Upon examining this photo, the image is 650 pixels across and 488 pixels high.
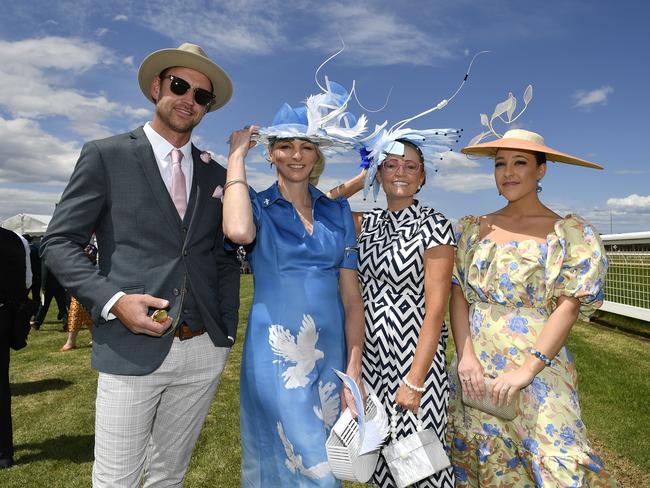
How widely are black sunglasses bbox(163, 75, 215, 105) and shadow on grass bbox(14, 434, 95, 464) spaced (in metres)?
4.10

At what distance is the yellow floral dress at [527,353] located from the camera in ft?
8.71

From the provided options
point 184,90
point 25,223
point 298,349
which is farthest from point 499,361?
point 25,223

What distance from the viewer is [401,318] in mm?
2840

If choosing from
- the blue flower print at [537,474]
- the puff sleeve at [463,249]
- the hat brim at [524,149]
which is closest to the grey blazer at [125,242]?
the puff sleeve at [463,249]

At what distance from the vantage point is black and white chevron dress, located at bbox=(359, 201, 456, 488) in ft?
9.25

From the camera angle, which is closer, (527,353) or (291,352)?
(291,352)

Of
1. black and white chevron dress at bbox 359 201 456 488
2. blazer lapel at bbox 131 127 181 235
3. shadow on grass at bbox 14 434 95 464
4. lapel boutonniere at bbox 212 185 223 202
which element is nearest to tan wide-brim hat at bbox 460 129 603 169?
Answer: black and white chevron dress at bbox 359 201 456 488

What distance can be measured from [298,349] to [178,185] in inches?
44.1

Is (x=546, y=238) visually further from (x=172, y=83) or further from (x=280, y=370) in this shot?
(x=172, y=83)

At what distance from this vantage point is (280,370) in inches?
104

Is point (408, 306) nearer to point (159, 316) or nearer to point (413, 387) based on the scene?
point (413, 387)

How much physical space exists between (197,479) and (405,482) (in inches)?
105

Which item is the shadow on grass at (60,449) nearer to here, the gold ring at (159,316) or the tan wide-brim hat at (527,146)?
the gold ring at (159,316)

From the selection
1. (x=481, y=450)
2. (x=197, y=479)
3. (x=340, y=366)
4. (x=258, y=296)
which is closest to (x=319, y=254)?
(x=258, y=296)
